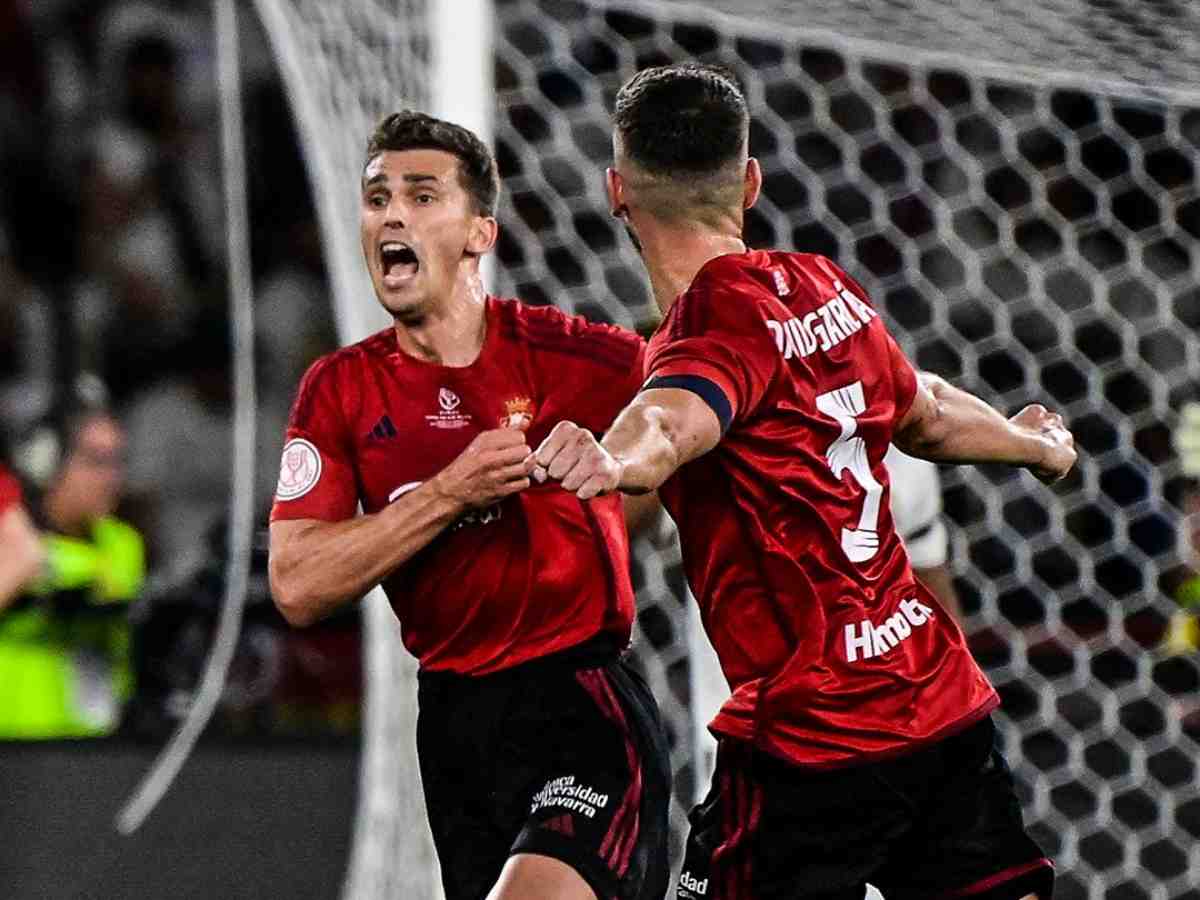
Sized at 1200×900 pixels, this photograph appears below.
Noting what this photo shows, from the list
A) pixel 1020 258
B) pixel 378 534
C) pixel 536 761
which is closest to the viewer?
pixel 378 534

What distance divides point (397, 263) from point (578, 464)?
1026 mm

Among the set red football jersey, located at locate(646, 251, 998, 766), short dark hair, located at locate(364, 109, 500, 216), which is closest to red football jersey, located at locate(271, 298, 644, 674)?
short dark hair, located at locate(364, 109, 500, 216)

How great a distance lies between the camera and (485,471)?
2533 millimetres

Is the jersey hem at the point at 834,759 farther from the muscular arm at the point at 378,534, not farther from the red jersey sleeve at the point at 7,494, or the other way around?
the red jersey sleeve at the point at 7,494

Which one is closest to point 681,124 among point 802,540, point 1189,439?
point 802,540

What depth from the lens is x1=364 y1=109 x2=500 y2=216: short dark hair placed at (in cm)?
294

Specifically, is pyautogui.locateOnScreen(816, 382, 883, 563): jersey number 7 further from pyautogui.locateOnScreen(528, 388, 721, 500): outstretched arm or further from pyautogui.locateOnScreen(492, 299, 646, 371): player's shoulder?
pyautogui.locateOnScreen(492, 299, 646, 371): player's shoulder

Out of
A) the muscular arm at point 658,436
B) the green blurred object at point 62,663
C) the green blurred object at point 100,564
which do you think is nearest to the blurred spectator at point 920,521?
the muscular arm at point 658,436

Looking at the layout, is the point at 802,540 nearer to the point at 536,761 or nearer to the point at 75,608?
the point at 536,761

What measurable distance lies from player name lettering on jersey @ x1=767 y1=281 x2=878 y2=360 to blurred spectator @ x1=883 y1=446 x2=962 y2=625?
3.56 ft

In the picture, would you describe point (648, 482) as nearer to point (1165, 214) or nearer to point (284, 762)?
point (284, 762)

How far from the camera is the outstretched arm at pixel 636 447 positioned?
1.96m

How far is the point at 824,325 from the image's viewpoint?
242cm

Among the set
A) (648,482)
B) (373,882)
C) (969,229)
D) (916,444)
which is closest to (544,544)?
(916,444)
